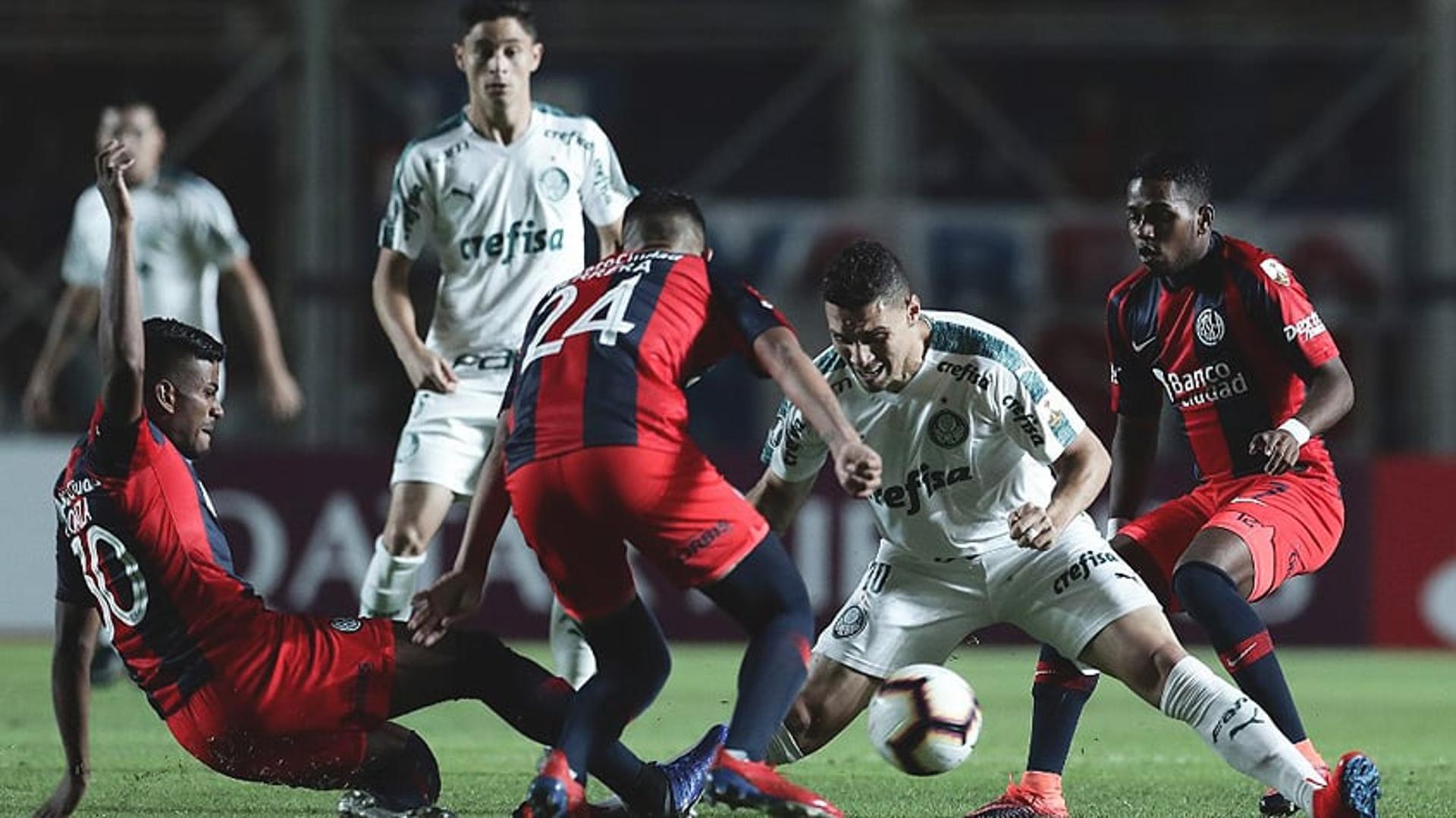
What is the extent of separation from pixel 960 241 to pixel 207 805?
11.3 m

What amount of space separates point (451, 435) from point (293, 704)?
2141 millimetres

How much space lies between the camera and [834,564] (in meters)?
12.2

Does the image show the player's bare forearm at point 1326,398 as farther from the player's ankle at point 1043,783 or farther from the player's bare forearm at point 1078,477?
the player's ankle at point 1043,783

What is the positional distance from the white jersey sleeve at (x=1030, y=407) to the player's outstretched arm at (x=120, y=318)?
203cm

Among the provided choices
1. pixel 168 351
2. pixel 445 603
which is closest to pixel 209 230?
pixel 168 351

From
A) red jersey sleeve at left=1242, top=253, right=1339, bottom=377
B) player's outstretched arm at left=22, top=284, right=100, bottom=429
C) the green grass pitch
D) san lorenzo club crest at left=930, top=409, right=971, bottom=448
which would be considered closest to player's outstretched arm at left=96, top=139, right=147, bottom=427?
the green grass pitch

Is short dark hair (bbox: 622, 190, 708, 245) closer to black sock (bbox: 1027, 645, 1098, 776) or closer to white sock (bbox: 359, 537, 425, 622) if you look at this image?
black sock (bbox: 1027, 645, 1098, 776)

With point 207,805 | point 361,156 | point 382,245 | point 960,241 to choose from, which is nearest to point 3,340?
point 361,156

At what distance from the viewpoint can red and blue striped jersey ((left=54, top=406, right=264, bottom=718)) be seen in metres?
5.05

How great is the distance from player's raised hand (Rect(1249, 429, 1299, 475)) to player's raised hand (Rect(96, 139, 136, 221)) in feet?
9.40

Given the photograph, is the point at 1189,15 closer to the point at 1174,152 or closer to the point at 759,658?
the point at 1174,152

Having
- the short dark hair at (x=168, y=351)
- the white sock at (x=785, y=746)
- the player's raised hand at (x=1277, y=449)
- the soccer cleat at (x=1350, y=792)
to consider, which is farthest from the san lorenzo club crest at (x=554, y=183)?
the soccer cleat at (x=1350, y=792)

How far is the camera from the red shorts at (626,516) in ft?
16.1

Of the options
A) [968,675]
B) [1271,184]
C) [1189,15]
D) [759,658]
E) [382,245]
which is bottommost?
[968,675]
